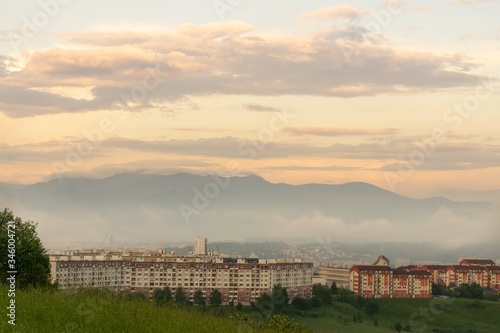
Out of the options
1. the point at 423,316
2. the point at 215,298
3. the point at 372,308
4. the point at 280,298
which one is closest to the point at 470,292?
the point at 423,316

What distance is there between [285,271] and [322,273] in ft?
207

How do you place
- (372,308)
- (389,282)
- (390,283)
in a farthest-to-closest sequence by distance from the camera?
1. (389,282)
2. (390,283)
3. (372,308)

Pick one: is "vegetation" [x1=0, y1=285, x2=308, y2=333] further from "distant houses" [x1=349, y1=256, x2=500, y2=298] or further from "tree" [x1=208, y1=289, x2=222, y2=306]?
"distant houses" [x1=349, y1=256, x2=500, y2=298]

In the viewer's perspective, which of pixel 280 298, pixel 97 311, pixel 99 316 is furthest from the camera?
pixel 280 298

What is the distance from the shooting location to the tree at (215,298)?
110 meters

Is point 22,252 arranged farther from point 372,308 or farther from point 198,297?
point 372,308

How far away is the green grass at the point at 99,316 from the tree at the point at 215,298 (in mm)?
95383

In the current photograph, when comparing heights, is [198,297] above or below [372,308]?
above

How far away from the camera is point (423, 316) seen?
127 metres

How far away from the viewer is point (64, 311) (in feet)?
43.3

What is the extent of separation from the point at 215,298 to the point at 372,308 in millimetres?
23788

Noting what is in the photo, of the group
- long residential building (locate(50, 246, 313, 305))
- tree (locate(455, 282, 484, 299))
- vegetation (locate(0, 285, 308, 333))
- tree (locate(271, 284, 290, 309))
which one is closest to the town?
long residential building (locate(50, 246, 313, 305))

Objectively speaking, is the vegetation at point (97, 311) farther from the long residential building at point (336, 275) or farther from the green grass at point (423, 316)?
the long residential building at point (336, 275)

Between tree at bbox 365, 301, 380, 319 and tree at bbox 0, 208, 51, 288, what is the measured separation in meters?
90.5
